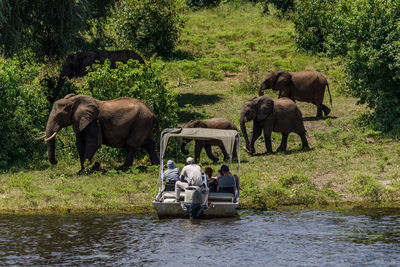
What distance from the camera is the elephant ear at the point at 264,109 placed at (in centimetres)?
2403

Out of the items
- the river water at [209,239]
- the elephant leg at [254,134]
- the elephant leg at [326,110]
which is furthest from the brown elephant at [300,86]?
the river water at [209,239]

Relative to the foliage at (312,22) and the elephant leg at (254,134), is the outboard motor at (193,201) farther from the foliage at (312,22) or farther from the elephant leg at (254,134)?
the foliage at (312,22)

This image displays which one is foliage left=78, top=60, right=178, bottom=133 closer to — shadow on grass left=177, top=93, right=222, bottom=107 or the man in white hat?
the man in white hat

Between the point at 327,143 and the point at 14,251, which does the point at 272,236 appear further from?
the point at 327,143

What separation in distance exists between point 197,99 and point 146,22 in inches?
332

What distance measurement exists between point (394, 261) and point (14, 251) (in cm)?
767

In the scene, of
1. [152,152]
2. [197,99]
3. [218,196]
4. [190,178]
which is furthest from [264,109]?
[197,99]

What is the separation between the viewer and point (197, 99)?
112 ft

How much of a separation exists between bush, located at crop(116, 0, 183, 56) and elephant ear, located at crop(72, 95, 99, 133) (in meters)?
18.2

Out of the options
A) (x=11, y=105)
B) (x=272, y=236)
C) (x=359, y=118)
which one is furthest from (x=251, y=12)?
(x=272, y=236)

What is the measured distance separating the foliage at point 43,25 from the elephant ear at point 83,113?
270 inches

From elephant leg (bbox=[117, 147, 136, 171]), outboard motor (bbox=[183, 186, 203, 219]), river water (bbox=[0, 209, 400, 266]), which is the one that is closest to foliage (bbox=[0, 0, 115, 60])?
elephant leg (bbox=[117, 147, 136, 171])

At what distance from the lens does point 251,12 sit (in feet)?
182

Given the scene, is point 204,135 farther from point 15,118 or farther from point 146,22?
point 146,22
